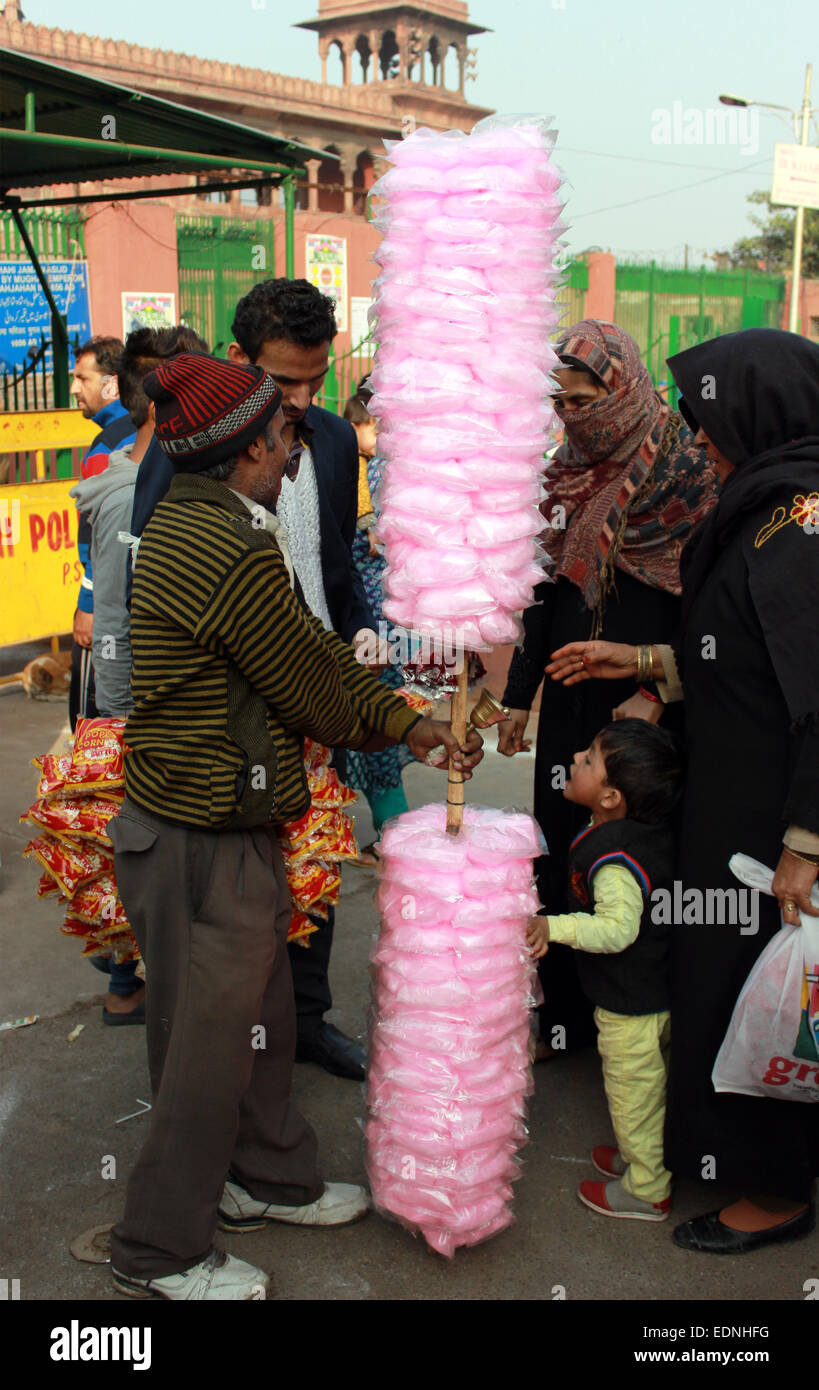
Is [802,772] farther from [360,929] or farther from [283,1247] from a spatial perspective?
[360,929]

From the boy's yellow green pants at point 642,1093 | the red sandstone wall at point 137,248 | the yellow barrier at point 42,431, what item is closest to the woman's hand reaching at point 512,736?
the boy's yellow green pants at point 642,1093

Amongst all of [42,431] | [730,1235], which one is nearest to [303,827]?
[730,1235]

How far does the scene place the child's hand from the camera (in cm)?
251

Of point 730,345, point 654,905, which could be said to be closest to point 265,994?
point 654,905

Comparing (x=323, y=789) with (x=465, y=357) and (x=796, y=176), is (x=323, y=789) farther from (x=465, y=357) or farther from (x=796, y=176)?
(x=796, y=176)

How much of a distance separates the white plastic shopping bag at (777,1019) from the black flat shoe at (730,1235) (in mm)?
378

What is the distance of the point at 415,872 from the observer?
2.42 meters

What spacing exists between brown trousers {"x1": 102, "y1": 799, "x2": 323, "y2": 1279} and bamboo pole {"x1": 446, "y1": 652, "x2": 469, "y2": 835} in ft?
1.22

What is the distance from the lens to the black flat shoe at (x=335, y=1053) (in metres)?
3.37

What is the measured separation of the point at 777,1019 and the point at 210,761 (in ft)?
4.05

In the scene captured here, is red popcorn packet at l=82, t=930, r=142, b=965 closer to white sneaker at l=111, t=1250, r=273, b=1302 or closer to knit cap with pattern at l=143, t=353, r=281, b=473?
white sneaker at l=111, t=1250, r=273, b=1302

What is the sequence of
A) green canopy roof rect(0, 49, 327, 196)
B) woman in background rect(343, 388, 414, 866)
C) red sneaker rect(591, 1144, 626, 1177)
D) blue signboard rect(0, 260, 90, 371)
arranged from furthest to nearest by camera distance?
blue signboard rect(0, 260, 90, 371) < green canopy roof rect(0, 49, 327, 196) < woman in background rect(343, 388, 414, 866) < red sneaker rect(591, 1144, 626, 1177)

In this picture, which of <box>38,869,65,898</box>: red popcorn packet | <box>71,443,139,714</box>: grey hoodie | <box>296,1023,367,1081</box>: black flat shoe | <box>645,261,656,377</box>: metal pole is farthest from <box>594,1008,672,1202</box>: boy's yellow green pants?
<box>645,261,656,377</box>: metal pole
